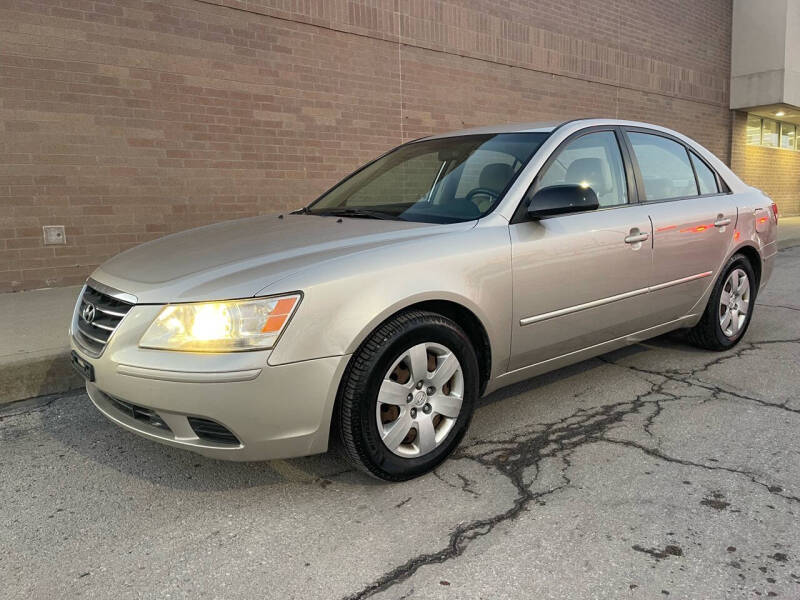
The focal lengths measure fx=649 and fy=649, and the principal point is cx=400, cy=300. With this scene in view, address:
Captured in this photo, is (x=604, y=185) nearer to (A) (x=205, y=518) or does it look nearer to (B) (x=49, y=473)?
(A) (x=205, y=518)

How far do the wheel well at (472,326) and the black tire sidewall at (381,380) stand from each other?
87 mm

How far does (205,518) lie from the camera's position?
2600 millimetres

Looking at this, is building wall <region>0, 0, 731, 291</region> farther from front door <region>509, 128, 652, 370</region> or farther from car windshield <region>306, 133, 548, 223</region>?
front door <region>509, 128, 652, 370</region>

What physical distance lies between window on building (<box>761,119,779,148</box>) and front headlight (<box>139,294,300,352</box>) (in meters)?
19.6

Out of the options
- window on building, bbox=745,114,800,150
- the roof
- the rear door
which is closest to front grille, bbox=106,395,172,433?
the roof

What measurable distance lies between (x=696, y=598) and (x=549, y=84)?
36.5ft

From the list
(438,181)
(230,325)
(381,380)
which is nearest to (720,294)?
(438,181)

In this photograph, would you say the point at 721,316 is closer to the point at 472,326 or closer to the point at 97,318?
the point at 472,326

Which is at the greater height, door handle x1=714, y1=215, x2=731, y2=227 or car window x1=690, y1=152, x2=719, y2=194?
car window x1=690, y1=152, x2=719, y2=194

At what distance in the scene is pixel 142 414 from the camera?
2.62 metres

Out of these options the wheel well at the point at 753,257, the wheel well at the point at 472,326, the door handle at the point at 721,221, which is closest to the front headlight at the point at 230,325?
the wheel well at the point at 472,326

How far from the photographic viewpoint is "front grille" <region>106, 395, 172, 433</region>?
2.56 metres

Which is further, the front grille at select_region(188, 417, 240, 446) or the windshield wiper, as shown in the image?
the windshield wiper

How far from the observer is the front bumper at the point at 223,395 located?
240 cm
